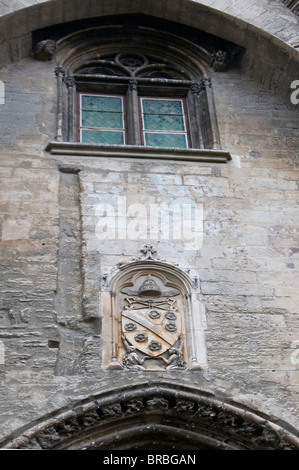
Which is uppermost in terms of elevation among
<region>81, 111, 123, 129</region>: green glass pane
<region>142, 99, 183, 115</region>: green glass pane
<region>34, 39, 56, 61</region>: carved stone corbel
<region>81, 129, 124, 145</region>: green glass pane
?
<region>34, 39, 56, 61</region>: carved stone corbel

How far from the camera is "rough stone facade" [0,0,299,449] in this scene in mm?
5453

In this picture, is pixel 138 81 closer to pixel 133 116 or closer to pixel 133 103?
pixel 133 103

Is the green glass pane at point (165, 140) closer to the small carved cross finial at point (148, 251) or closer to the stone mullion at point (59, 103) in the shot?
the stone mullion at point (59, 103)

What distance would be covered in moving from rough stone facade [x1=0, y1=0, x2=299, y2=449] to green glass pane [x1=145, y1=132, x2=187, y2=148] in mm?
424

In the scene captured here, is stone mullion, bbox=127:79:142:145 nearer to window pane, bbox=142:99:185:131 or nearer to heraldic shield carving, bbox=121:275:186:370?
A: window pane, bbox=142:99:185:131

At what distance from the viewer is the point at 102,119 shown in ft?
26.2

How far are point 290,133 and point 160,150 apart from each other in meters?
1.40

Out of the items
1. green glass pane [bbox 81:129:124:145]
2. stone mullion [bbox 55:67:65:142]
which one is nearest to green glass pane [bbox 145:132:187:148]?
green glass pane [bbox 81:129:124:145]

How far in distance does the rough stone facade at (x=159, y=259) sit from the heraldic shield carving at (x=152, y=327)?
0.22 ft

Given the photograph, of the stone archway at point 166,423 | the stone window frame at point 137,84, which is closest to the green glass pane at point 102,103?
the stone window frame at point 137,84

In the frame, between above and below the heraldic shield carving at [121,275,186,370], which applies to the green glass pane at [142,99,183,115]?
above

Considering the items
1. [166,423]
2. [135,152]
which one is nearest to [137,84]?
[135,152]
